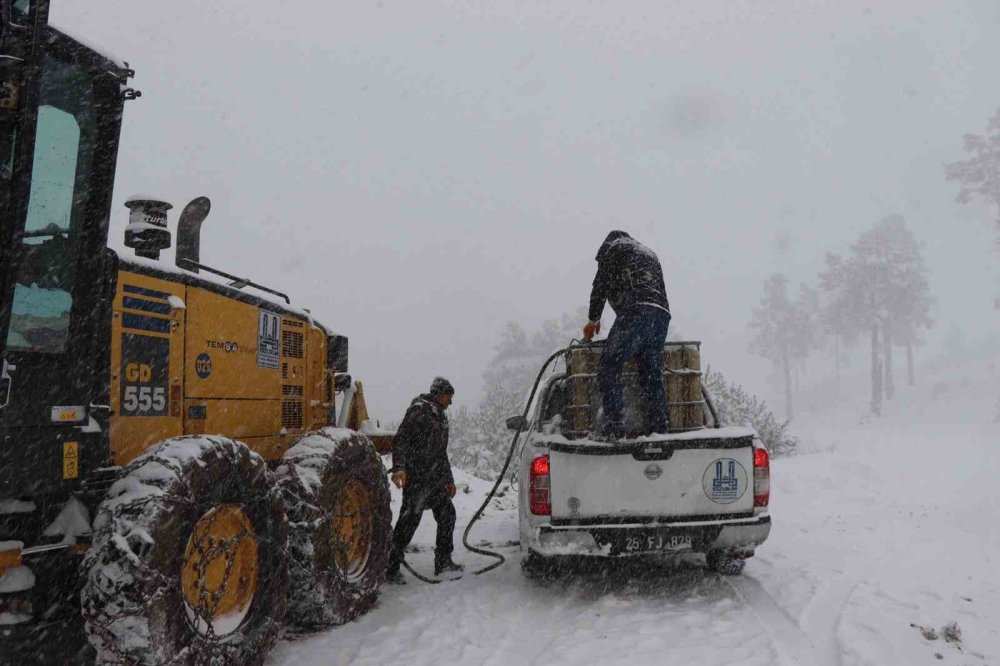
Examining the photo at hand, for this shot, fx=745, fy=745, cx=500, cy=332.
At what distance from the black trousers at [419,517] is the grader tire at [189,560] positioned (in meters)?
2.52

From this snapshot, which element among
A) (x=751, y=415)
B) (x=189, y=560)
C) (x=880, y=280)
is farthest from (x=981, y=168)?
(x=189, y=560)

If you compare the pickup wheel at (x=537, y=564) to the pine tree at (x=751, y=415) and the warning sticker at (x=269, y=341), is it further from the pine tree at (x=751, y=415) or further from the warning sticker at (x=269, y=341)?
the pine tree at (x=751, y=415)

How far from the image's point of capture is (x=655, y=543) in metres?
5.75

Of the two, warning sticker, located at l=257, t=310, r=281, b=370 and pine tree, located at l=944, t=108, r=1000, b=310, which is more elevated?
pine tree, located at l=944, t=108, r=1000, b=310

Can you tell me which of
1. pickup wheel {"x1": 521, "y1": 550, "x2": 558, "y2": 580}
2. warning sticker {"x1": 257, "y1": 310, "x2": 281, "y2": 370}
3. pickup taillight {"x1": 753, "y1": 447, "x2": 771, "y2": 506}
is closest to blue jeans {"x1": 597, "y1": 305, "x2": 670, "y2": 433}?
pickup taillight {"x1": 753, "y1": 447, "x2": 771, "y2": 506}

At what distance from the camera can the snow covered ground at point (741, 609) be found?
4.65 metres

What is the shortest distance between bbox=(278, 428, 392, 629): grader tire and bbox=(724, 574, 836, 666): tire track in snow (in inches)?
116

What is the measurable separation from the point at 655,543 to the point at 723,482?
28.7 inches

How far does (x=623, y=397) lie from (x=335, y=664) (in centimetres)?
307

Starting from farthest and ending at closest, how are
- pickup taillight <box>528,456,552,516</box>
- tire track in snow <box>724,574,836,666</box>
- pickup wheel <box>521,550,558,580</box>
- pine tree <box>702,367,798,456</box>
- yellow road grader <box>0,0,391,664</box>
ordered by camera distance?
pine tree <box>702,367,798,456</box>, pickup wheel <box>521,550,558,580</box>, pickup taillight <box>528,456,552,516</box>, tire track in snow <box>724,574,836,666</box>, yellow road grader <box>0,0,391,664</box>

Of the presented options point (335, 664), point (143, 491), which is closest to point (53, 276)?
point (143, 491)

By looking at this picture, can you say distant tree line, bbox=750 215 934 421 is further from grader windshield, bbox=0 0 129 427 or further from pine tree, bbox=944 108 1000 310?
grader windshield, bbox=0 0 129 427

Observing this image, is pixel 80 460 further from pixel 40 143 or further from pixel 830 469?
pixel 830 469

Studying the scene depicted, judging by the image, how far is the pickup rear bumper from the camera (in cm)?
570
